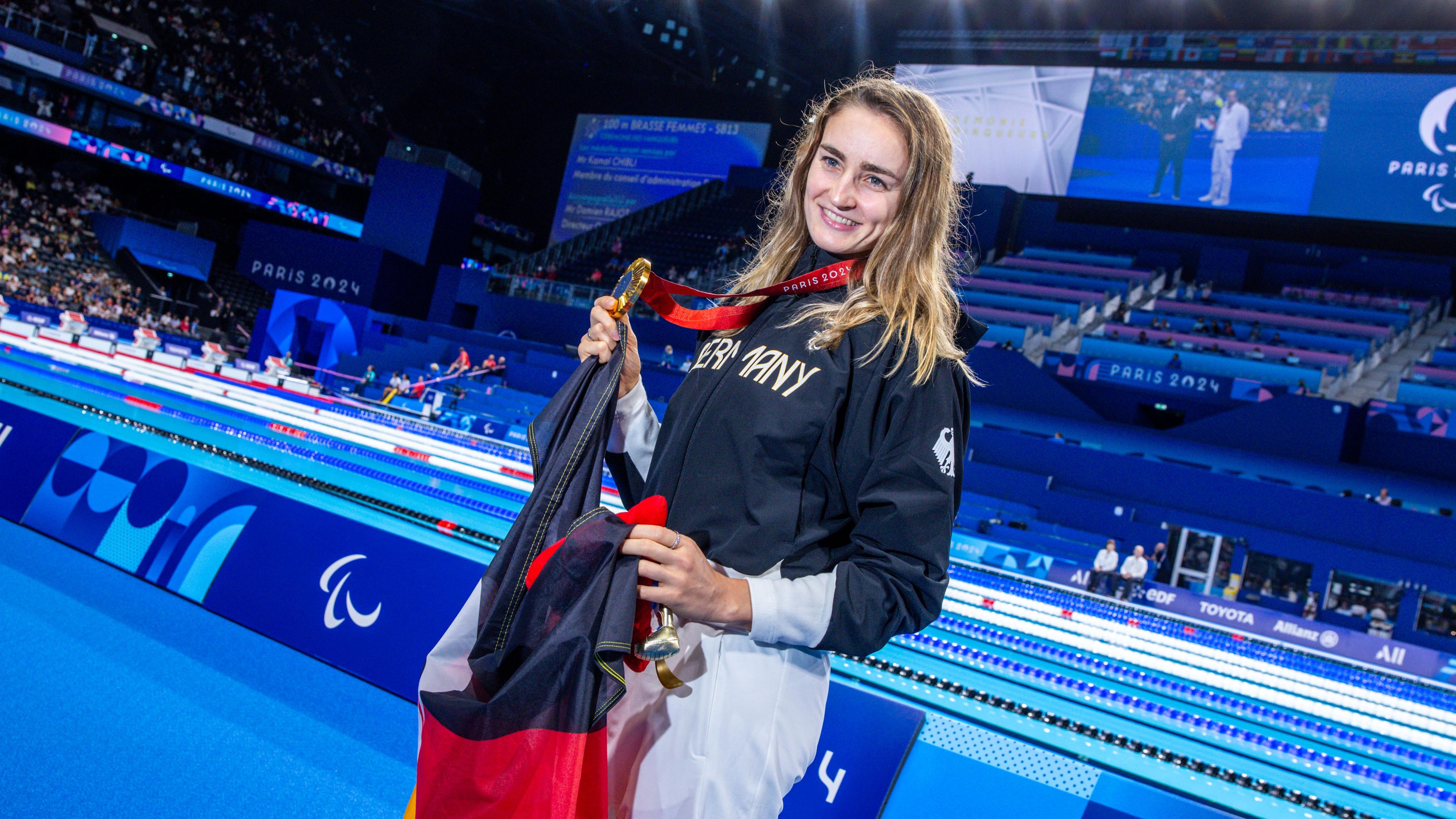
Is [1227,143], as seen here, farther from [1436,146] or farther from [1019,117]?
[1019,117]

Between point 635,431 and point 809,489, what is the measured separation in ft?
1.20

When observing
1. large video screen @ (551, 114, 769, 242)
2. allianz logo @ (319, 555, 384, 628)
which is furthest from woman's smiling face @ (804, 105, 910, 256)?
large video screen @ (551, 114, 769, 242)

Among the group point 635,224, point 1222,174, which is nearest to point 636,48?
point 635,224

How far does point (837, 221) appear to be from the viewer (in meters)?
1.29

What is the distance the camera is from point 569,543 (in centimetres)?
103

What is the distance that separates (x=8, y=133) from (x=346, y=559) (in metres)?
27.2

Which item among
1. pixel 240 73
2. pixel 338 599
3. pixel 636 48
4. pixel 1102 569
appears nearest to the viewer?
pixel 338 599

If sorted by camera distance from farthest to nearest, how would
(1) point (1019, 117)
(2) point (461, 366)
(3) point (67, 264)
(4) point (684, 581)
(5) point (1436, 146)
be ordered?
(3) point (67, 264), (1) point (1019, 117), (5) point (1436, 146), (2) point (461, 366), (4) point (684, 581)

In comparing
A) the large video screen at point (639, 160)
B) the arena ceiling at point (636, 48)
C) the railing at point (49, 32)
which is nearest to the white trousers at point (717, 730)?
the arena ceiling at point (636, 48)

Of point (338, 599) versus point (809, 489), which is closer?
point (809, 489)

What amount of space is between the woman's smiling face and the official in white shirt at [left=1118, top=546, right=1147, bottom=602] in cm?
905

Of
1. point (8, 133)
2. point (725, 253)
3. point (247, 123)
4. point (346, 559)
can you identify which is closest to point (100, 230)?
point (8, 133)

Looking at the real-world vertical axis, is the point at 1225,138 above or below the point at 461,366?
above

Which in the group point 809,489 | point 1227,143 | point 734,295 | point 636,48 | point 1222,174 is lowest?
point 809,489
